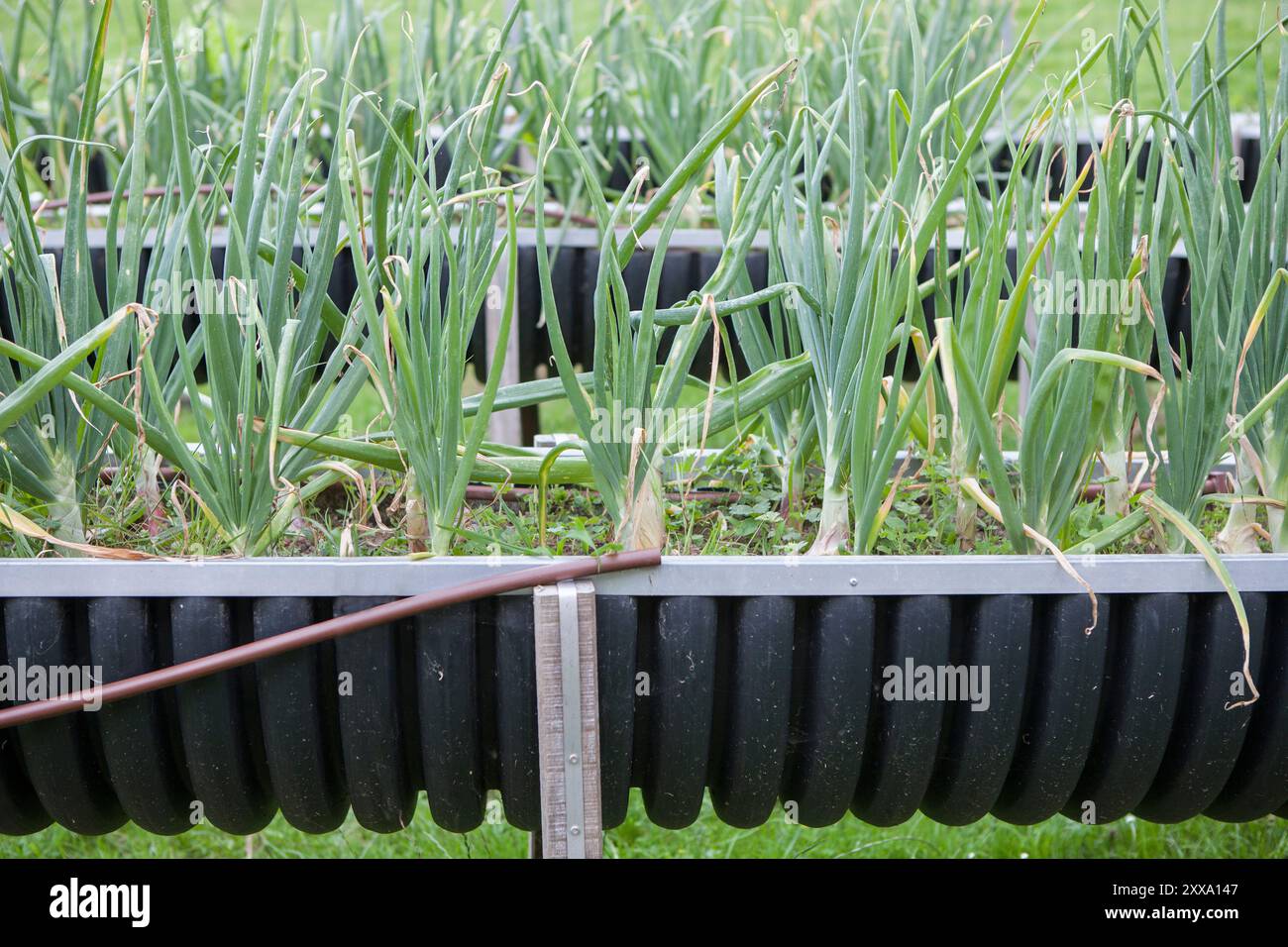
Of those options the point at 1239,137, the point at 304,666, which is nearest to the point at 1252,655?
the point at 304,666

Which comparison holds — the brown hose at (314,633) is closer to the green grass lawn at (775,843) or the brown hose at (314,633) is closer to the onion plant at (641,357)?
the onion plant at (641,357)

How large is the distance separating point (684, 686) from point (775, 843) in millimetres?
712

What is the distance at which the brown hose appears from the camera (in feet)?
2.43

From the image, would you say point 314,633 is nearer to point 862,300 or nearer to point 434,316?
point 434,316

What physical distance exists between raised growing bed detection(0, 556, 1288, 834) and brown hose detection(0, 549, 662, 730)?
0.06ft

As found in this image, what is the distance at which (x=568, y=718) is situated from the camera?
0.76m

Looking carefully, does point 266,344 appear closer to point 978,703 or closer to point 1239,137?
point 978,703

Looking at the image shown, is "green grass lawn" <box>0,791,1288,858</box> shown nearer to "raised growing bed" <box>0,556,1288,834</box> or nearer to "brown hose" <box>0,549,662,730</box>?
"raised growing bed" <box>0,556,1288,834</box>

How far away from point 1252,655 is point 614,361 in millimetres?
499

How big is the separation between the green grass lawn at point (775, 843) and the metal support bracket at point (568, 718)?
24.2 inches

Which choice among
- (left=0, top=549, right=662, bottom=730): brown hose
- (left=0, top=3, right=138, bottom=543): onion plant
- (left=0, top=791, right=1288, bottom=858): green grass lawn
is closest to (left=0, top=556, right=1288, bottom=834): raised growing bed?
(left=0, top=549, right=662, bottom=730): brown hose

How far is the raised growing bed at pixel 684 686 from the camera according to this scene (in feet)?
2.51

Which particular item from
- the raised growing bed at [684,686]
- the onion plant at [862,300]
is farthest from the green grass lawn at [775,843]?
the onion plant at [862,300]

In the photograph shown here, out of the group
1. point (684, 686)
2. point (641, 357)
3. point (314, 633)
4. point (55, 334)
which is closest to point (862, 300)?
point (641, 357)
